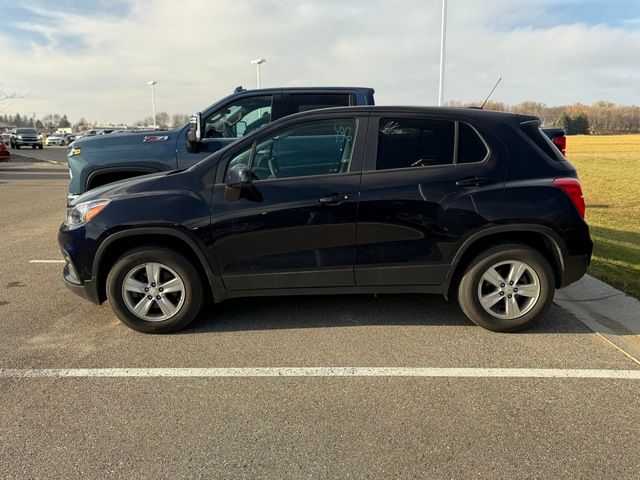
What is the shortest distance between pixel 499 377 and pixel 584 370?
2.08 feet

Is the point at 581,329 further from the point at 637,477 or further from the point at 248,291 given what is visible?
the point at 248,291

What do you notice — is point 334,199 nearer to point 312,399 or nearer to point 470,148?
point 470,148

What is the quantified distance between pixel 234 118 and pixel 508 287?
4.04 metres

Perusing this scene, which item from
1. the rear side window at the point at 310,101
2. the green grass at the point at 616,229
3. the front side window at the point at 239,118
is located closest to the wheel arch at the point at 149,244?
the front side window at the point at 239,118

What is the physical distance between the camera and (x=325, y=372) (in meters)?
3.44

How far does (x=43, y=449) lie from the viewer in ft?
8.61

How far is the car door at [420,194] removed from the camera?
153 inches

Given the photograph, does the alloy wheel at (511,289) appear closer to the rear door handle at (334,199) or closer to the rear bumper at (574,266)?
the rear bumper at (574,266)

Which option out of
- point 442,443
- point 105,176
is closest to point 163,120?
point 105,176

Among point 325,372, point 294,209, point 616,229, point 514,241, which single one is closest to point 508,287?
point 514,241

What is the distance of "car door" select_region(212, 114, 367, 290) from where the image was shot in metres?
3.89

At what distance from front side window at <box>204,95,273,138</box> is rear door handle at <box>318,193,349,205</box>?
2824mm

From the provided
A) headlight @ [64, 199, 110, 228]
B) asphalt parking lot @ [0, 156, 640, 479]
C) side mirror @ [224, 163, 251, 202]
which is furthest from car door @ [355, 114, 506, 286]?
headlight @ [64, 199, 110, 228]

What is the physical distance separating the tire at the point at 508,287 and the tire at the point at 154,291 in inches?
88.8
